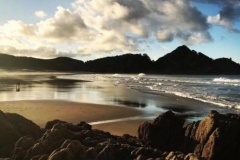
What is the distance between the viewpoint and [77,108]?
65.4ft

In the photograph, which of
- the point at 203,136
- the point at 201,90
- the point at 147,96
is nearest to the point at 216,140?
the point at 203,136

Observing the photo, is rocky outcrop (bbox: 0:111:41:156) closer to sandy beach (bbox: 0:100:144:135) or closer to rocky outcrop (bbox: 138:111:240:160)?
rocky outcrop (bbox: 138:111:240:160)

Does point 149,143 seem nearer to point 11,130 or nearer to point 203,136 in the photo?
point 203,136

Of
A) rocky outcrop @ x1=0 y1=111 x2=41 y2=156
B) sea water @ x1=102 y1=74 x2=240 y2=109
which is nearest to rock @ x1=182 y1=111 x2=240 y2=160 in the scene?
rocky outcrop @ x1=0 y1=111 x2=41 y2=156

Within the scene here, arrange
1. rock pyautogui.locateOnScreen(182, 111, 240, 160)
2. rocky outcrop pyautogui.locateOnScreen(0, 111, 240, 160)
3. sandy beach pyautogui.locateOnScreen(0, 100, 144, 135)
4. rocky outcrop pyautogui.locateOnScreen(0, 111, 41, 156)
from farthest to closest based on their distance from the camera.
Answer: sandy beach pyautogui.locateOnScreen(0, 100, 144, 135) < rock pyautogui.locateOnScreen(182, 111, 240, 160) < rocky outcrop pyautogui.locateOnScreen(0, 111, 41, 156) < rocky outcrop pyautogui.locateOnScreen(0, 111, 240, 160)

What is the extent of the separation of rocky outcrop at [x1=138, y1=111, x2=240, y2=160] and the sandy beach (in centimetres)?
485

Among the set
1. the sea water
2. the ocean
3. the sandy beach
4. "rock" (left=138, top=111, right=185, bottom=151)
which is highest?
"rock" (left=138, top=111, right=185, bottom=151)

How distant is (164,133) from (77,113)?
417 inches

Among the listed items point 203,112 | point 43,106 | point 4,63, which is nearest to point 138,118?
point 203,112

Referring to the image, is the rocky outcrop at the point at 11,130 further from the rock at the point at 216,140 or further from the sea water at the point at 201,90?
the sea water at the point at 201,90

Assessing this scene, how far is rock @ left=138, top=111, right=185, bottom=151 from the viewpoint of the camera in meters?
8.01

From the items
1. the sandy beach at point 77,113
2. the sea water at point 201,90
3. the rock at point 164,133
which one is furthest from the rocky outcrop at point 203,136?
the sea water at point 201,90

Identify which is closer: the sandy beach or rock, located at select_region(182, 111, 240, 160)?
rock, located at select_region(182, 111, 240, 160)

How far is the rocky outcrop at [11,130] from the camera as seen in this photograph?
600 centimetres
